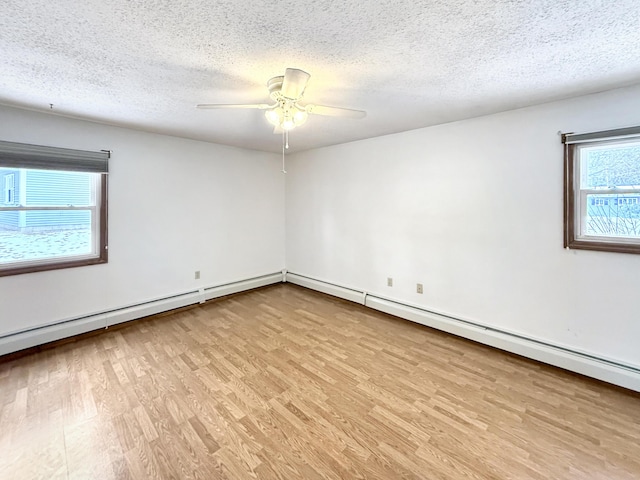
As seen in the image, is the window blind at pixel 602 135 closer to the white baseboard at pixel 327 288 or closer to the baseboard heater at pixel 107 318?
the white baseboard at pixel 327 288

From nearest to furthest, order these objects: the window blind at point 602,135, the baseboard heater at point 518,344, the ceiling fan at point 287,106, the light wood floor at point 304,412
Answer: the light wood floor at point 304,412
the ceiling fan at point 287,106
the window blind at point 602,135
the baseboard heater at point 518,344

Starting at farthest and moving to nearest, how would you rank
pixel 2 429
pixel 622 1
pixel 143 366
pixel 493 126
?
1. pixel 493 126
2. pixel 143 366
3. pixel 2 429
4. pixel 622 1

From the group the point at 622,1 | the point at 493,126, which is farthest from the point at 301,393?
the point at 493,126

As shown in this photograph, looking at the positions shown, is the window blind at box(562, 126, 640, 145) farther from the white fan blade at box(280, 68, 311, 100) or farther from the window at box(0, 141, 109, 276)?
the window at box(0, 141, 109, 276)

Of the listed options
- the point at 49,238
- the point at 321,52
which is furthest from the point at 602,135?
the point at 49,238

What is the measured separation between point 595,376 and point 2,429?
14.4 ft

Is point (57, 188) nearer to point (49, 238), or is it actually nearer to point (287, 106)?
point (49, 238)

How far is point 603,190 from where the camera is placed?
2.38 meters

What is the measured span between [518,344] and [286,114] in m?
2.97

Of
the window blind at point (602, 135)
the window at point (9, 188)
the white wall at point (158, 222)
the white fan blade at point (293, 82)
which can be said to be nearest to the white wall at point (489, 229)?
the window blind at point (602, 135)

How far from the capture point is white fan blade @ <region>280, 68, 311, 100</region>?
5.54 feet

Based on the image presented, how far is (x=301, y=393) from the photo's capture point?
222cm

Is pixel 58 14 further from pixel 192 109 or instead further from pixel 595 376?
pixel 595 376

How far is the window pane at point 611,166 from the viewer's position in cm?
226
